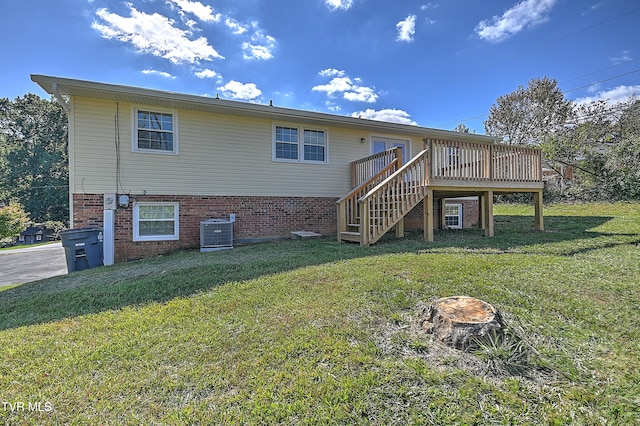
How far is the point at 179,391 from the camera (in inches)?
83.9

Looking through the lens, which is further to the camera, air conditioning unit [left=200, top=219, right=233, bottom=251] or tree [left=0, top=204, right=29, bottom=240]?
tree [left=0, top=204, right=29, bottom=240]

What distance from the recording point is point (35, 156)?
102 ft

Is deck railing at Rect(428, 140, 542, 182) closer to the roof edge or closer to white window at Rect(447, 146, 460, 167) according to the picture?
white window at Rect(447, 146, 460, 167)

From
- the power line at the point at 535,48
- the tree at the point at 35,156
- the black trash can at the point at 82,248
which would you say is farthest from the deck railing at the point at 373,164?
the tree at the point at 35,156

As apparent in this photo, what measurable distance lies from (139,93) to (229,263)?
4.72 metres

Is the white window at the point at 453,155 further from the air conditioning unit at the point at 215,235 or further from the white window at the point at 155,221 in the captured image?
the white window at the point at 155,221

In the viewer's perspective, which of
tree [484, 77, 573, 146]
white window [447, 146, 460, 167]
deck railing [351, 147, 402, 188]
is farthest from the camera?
tree [484, 77, 573, 146]

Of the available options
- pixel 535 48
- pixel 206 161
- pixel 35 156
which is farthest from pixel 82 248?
pixel 35 156

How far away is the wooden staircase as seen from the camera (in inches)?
276

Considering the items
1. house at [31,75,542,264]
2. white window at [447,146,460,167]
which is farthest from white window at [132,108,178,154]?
white window at [447,146,460,167]

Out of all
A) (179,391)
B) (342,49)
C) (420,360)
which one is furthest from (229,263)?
(342,49)

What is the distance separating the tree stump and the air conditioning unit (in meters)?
6.28

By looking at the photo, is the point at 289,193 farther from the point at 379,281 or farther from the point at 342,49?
the point at 342,49

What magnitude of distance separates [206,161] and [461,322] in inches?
305
